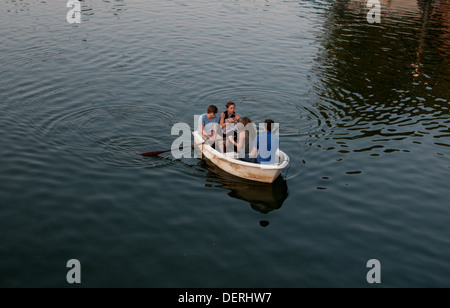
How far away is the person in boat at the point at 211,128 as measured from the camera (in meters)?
15.9

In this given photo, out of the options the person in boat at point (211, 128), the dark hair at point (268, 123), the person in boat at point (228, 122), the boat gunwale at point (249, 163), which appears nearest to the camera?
the boat gunwale at point (249, 163)

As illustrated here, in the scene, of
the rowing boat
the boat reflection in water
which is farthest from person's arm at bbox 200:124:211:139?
the boat reflection in water

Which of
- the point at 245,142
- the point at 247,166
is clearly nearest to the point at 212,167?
the point at 245,142

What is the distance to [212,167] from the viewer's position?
15.6 metres

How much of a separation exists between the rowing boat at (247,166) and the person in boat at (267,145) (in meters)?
0.32

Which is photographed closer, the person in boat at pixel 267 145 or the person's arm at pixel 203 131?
the person in boat at pixel 267 145

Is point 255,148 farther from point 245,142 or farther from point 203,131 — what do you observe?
point 203,131

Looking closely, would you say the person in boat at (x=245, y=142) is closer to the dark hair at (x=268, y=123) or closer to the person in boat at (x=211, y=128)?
the dark hair at (x=268, y=123)

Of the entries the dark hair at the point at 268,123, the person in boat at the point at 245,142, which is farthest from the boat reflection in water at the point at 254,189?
the dark hair at the point at 268,123

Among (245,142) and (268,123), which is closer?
(268,123)

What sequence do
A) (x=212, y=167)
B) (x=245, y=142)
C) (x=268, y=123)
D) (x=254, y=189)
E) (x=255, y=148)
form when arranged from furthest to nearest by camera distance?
(x=212, y=167)
(x=245, y=142)
(x=255, y=148)
(x=254, y=189)
(x=268, y=123)

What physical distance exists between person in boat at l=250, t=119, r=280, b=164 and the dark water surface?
100 cm

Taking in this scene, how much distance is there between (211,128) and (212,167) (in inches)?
65.9

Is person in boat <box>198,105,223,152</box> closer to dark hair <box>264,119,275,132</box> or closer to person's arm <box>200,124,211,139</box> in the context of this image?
person's arm <box>200,124,211,139</box>
